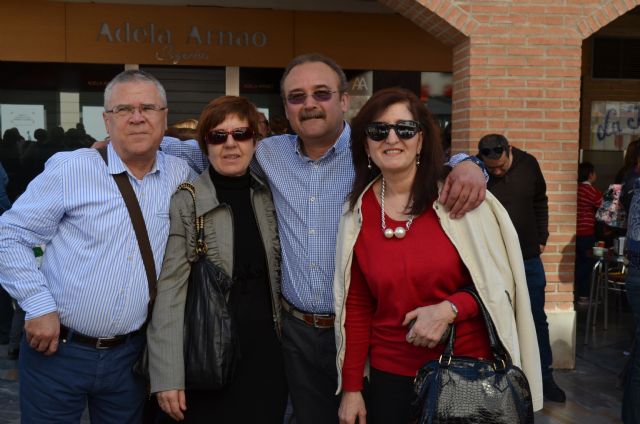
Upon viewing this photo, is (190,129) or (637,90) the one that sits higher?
(637,90)

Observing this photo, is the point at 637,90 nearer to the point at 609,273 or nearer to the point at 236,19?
the point at 609,273

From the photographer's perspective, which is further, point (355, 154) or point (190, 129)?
point (190, 129)

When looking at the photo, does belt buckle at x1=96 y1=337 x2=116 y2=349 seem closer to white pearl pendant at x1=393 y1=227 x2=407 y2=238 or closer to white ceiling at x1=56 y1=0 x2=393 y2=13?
white pearl pendant at x1=393 y1=227 x2=407 y2=238

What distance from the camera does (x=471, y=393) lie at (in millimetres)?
2240

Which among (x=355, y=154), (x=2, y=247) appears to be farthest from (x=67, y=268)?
(x=355, y=154)

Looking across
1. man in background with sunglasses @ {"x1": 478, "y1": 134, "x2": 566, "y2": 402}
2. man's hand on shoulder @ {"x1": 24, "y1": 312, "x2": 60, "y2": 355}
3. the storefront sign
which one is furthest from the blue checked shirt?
the storefront sign

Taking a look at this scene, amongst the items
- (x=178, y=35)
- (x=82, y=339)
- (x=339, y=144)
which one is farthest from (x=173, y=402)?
(x=178, y=35)

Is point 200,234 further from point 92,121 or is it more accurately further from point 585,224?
point 585,224

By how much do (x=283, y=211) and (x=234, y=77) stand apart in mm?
7007

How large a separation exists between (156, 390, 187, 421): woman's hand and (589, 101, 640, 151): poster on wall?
1130 cm

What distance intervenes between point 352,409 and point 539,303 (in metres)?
3.41

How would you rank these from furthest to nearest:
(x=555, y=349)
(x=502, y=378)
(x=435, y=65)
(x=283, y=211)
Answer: (x=435, y=65) → (x=555, y=349) → (x=283, y=211) → (x=502, y=378)

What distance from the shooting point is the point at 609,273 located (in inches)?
314

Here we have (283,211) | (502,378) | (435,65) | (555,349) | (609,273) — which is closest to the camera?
(502,378)
